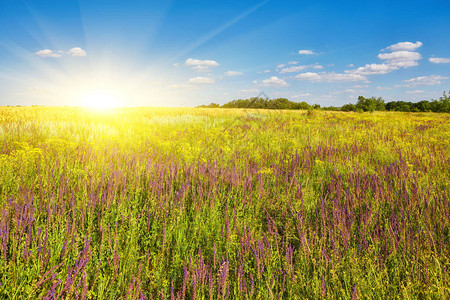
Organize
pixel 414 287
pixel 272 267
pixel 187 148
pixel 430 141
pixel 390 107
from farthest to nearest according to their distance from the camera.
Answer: pixel 390 107 → pixel 430 141 → pixel 187 148 → pixel 272 267 → pixel 414 287

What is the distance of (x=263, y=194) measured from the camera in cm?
284

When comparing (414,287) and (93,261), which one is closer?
(414,287)

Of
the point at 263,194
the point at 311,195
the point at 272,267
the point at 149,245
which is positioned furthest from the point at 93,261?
the point at 311,195

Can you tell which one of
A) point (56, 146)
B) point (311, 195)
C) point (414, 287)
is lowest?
point (414, 287)

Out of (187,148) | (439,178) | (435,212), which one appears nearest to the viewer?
(435,212)

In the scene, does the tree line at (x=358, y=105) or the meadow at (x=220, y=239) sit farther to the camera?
the tree line at (x=358, y=105)

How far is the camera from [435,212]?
245 centimetres

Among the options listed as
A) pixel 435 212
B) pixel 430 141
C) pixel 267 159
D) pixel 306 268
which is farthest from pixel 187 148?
pixel 430 141

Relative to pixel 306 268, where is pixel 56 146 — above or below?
above

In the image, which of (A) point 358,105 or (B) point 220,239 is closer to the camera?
(B) point 220,239

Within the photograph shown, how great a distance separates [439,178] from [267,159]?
266 centimetres

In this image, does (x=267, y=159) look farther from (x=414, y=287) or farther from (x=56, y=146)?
(x=56, y=146)

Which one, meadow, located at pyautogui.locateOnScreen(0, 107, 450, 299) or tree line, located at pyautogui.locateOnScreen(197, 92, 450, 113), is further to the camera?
tree line, located at pyautogui.locateOnScreen(197, 92, 450, 113)

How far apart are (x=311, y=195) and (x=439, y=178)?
235 cm
